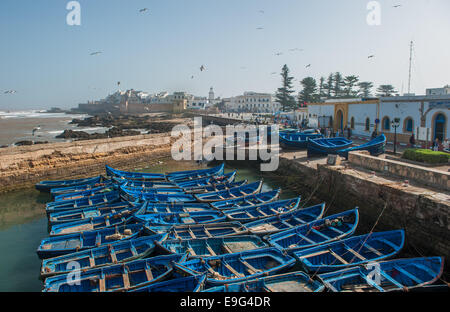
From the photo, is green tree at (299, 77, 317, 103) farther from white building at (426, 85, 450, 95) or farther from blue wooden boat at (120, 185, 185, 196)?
blue wooden boat at (120, 185, 185, 196)

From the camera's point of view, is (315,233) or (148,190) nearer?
(315,233)

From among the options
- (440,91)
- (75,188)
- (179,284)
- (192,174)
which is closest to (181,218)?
(179,284)

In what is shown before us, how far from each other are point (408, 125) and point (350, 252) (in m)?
17.2

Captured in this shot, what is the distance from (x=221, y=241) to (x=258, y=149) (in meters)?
15.3

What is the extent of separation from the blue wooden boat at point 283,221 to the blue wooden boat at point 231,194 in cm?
291

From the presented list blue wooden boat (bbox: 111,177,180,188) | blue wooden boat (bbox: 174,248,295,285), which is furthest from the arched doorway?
blue wooden boat (bbox: 111,177,180,188)

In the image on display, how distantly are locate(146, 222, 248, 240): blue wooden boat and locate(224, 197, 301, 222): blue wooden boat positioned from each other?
3.05 feet

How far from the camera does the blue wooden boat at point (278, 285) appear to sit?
774 cm

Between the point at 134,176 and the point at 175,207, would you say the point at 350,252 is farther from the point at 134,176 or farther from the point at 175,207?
the point at 134,176

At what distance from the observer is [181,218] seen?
507 inches

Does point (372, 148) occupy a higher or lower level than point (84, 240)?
higher

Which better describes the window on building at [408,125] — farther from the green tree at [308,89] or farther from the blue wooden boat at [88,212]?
the green tree at [308,89]
